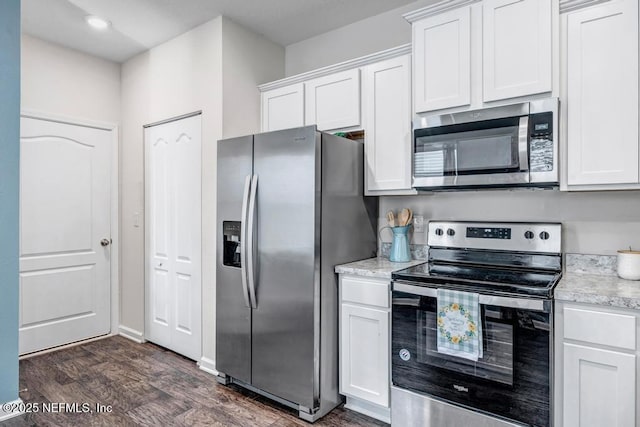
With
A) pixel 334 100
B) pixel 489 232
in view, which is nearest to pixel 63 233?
pixel 334 100

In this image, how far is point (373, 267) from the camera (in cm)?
238

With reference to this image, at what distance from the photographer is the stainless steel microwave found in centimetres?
200

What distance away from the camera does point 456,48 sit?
223 centimetres

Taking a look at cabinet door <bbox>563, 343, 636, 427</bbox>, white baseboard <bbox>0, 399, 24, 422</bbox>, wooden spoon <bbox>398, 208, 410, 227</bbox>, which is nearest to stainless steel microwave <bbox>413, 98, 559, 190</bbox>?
wooden spoon <bbox>398, 208, 410, 227</bbox>

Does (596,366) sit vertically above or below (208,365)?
above

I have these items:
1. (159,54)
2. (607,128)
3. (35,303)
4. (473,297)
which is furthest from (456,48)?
(35,303)

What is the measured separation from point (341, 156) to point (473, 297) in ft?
3.78

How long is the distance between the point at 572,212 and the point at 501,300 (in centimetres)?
82

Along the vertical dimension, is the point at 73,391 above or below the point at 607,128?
below

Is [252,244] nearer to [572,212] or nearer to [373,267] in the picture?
[373,267]

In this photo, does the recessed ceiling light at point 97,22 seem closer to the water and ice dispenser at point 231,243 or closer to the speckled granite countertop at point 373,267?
the water and ice dispenser at point 231,243

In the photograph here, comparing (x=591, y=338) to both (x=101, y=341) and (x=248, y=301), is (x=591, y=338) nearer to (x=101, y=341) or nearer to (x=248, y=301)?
(x=248, y=301)

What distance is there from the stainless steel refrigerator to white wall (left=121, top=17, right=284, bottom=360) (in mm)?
361

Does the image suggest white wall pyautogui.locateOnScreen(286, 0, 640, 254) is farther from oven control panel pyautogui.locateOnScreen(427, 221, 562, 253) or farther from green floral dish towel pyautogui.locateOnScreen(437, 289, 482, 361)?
green floral dish towel pyautogui.locateOnScreen(437, 289, 482, 361)
